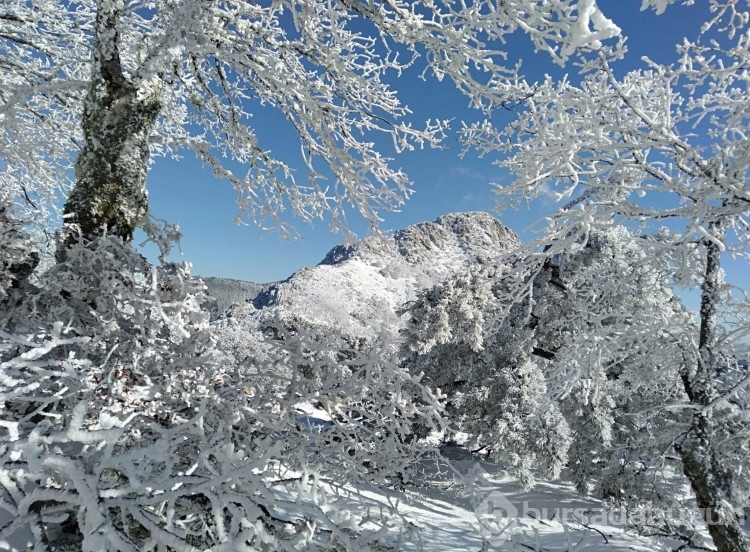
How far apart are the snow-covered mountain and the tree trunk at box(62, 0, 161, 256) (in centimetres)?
2431

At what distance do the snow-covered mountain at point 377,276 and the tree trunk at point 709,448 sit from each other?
73.7 ft

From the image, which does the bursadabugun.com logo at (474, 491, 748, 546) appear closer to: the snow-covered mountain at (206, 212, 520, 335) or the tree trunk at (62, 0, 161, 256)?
the tree trunk at (62, 0, 161, 256)

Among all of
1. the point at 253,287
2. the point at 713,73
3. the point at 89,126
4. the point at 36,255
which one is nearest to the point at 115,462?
the point at 36,255

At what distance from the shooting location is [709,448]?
15.8ft

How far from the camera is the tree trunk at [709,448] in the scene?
14.9 feet

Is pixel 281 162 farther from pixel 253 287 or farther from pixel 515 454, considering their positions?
pixel 253 287

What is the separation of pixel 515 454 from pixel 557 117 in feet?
30.5

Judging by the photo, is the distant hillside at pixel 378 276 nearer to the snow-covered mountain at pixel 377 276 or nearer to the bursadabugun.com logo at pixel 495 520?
the snow-covered mountain at pixel 377 276

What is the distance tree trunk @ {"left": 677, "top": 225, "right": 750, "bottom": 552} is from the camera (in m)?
4.54

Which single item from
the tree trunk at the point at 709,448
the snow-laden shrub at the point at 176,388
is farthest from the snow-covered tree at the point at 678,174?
the snow-laden shrub at the point at 176,388

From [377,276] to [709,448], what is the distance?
62.5 metres

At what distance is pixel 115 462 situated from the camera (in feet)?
3.36

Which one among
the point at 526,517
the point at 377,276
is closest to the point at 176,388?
the point at 526,517

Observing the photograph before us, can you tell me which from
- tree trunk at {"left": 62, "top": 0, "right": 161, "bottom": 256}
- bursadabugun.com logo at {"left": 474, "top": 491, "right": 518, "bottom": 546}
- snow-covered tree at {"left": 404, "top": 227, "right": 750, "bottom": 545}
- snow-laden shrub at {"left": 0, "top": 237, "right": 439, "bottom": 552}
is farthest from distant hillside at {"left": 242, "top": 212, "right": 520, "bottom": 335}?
bursadabugun.com logo at {"left": 474, "top": 491, "right": 518, "bottom": 546}
